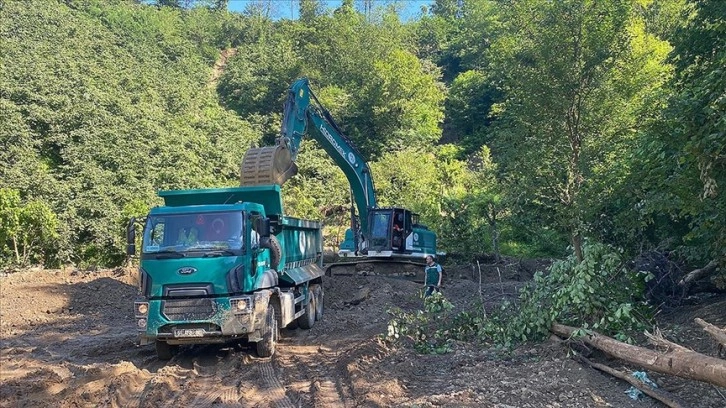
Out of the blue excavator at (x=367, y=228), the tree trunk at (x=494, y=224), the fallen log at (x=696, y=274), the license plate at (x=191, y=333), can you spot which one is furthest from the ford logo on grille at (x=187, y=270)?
the tree trunk at (x=494, y=224)

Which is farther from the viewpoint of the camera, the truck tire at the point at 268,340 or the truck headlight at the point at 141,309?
the truck tire at the point at 268,340

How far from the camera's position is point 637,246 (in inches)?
508

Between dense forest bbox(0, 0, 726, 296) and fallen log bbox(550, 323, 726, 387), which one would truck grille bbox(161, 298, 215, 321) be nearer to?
fallen log bbox(550, 323, 726, 387)

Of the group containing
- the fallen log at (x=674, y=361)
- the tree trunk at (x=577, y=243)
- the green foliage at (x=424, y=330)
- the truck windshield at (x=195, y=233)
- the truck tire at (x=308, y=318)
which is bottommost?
the truck tire at (x=308, y=318)

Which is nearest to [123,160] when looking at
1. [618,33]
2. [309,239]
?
[309,239]

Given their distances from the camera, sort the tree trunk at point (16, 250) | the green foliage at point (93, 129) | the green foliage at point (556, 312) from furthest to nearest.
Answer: the green foliage at point (93, 129), the tree trunk at point (16, 250), the green foliage at point (556, 312)

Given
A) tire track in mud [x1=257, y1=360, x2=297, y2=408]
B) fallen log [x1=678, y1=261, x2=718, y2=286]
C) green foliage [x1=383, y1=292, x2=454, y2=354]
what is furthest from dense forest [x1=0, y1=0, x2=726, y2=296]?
tire track in mud [x1=257, y1=360, x2=297, y2=408]

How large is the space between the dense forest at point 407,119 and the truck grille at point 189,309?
597 centimetres

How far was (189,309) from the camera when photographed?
29.6 ft

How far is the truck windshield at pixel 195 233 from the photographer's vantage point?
367 inches

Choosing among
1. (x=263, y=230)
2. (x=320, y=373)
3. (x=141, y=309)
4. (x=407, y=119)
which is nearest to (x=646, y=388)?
(x=320, y=373)

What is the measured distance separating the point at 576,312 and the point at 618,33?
761cm

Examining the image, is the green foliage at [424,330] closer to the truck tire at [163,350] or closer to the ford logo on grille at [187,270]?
the ford logo on grille at [187,270]

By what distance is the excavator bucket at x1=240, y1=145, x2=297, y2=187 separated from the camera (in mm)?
11992
